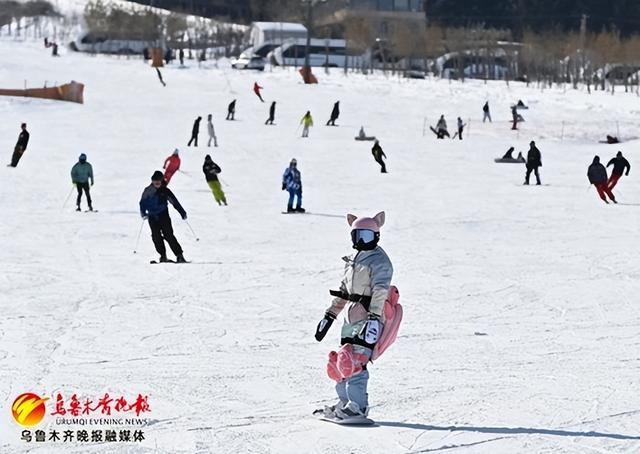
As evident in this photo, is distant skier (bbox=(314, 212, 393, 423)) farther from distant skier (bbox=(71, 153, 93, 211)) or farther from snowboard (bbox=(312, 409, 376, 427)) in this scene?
distant skier (bbox=(71, 153, 93, 211))

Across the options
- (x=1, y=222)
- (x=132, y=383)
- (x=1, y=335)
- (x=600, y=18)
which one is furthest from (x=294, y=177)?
(x=600, y=18)

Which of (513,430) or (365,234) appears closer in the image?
(365,234)

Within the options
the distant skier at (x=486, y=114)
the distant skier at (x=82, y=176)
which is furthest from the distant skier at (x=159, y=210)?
the distant skier at (x=486, y=114)

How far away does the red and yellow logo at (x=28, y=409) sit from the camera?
702 centimetres

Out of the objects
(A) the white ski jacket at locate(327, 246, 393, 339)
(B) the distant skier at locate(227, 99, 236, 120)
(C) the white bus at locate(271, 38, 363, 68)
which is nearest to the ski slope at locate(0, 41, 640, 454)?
(A) the white ski jacket at locate(327, 246, 393, 339)

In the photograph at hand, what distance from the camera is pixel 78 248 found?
17094 millimetres

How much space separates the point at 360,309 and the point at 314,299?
19.8 feet

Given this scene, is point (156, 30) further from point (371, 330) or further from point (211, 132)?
point (371, 330)

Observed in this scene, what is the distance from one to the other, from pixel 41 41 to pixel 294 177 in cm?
7233

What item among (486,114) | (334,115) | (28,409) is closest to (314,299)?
(28,409)

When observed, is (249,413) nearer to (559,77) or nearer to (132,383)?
(132,383)

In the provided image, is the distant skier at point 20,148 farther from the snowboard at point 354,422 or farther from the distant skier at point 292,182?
the snowboard at point 354,422

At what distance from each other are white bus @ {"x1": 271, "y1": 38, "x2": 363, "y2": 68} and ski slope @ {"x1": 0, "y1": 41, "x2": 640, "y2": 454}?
155ft

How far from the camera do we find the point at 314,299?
12.9 metres
